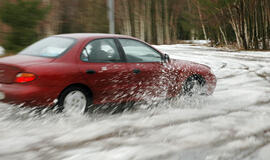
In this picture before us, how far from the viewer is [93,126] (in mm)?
5742

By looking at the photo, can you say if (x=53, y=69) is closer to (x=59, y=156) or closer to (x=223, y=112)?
(x=59, y=156)

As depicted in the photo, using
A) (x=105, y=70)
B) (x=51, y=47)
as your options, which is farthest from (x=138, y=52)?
(x=51, y=47)

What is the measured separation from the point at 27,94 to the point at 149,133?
6.05 ft

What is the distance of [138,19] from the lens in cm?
4903

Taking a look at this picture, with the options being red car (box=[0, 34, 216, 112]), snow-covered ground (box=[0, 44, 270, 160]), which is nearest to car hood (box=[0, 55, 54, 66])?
red car (box=[0, 34, 216, 112])

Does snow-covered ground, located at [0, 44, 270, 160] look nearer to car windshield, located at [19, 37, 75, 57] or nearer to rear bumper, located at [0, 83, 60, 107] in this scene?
rear bumper, located at [0, 83, 60, 107]

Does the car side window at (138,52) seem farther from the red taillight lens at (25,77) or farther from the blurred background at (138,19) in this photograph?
the blurred background at (138,19)


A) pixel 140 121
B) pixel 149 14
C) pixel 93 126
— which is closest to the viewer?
pixel 93 126

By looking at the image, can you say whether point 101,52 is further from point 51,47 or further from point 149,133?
point 149,133

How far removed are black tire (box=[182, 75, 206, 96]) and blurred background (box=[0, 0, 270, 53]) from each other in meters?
6.66

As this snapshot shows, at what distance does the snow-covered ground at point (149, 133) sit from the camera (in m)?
4.50

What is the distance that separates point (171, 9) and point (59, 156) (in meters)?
48.9

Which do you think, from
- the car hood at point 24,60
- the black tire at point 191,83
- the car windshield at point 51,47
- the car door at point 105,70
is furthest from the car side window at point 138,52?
the car hood at point 24,60

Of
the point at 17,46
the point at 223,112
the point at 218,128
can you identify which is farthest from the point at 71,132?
the point at 17,46
